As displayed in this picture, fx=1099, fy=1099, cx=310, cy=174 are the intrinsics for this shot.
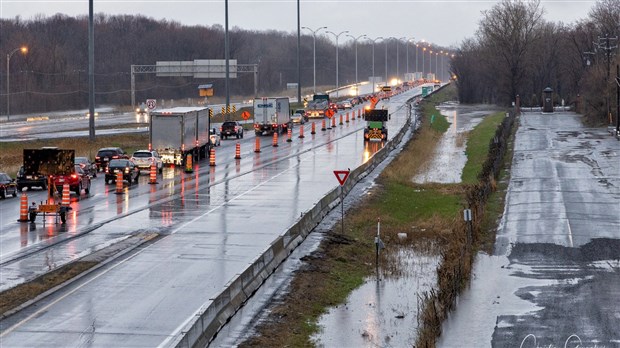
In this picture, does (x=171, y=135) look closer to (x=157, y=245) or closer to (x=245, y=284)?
(x=157, y=245)

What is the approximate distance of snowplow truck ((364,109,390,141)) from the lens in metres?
80.5

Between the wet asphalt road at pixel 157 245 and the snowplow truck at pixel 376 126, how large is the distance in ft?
64.8

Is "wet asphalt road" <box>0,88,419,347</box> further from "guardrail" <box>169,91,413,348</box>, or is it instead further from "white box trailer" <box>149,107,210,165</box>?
"white box trailer" <box>149,107,210,165</box>

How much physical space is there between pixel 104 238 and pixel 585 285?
14349 millimetres

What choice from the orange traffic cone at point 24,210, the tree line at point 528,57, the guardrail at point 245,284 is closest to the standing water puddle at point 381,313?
the guardrail at point 245,284

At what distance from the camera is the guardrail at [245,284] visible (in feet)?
68.2

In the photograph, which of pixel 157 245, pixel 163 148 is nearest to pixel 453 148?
pixel 163 148

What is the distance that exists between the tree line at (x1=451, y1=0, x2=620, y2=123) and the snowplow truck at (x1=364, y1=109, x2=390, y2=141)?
52.3m

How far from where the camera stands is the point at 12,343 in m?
20.8

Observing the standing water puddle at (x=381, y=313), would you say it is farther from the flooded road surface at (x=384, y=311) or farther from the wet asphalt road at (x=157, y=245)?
the wet asphalt road at (x=157, y=245)

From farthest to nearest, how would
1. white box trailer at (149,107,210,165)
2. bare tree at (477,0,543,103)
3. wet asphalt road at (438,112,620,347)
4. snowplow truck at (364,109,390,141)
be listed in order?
bare tree at (477,0,543,103), snowplow truck at (364,109,390,141), white box trailer at (149,107,210,165), wet asphalt road at (438,112,620,347)

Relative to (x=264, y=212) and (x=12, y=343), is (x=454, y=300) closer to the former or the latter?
(x=12, y=343)

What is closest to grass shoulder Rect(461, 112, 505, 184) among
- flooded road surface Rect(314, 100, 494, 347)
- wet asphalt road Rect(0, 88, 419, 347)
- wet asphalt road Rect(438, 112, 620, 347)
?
wet asphalt road Rect(438, 112, 620, 347)

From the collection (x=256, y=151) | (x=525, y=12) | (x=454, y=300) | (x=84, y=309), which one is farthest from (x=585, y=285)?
(x=525, y=12)
